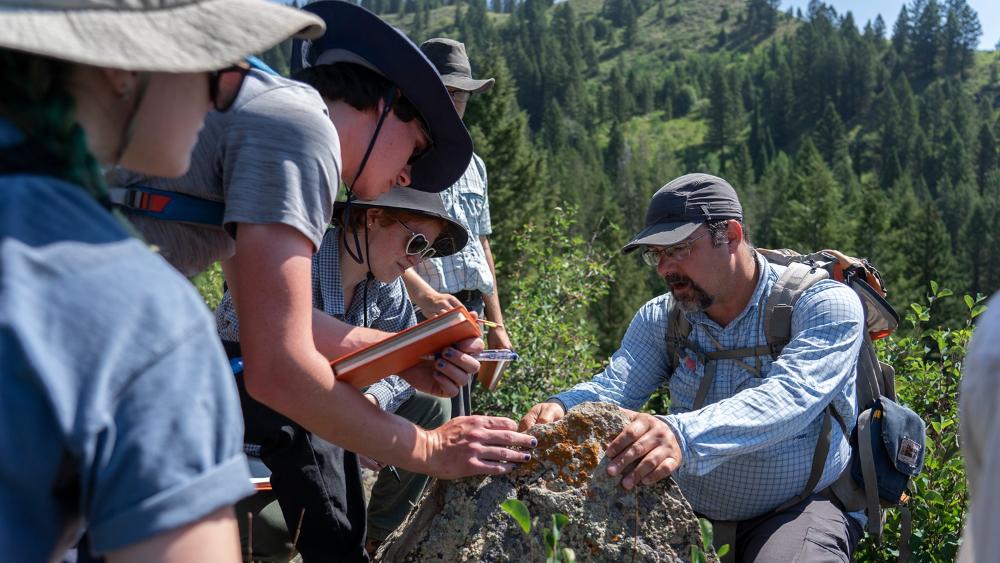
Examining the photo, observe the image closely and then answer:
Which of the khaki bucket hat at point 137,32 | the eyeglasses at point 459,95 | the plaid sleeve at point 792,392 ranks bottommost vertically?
the plaid sleeve at point 792,392

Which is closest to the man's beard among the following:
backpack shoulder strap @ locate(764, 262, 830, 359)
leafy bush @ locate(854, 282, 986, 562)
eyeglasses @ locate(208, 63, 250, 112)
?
backpack shoulder strap @ locate(764, 262, 830, 359)

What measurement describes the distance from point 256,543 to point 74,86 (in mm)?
2596

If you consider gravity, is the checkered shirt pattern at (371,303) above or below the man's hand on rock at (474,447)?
below

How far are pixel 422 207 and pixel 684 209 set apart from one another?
4.09ft

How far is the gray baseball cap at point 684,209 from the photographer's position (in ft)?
13.4

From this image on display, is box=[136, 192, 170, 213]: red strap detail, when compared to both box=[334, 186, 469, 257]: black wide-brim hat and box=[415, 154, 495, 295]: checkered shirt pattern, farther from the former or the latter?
box=[415, 154, 495, 295]: checkered shirt pattern

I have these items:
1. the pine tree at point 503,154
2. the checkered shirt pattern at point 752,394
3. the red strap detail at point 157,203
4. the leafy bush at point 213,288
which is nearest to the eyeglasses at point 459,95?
the checkered shirt pattern at point 752,394

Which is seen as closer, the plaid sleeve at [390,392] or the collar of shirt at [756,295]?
the plaid sleeve at [390,392]

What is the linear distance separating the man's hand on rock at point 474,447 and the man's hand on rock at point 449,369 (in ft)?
0.41

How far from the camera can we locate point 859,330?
3717 millimetres

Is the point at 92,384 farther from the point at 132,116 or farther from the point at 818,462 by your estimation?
the point at 818,462

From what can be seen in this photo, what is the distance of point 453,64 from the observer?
5453 mm

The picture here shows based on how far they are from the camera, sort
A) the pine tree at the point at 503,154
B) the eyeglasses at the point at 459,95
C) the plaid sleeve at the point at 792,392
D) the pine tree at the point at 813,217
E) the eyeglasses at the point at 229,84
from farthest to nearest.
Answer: the pine tree at the point at 813,217, the pine tree at the point at 503,154, the eyeglasses at the point at 459,95, the plaid sleeve at the point at 792,392, the eyeglasses at the point at 229,84

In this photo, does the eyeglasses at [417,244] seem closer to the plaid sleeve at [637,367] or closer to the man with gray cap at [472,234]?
the plaid sleeve at [637,367]
